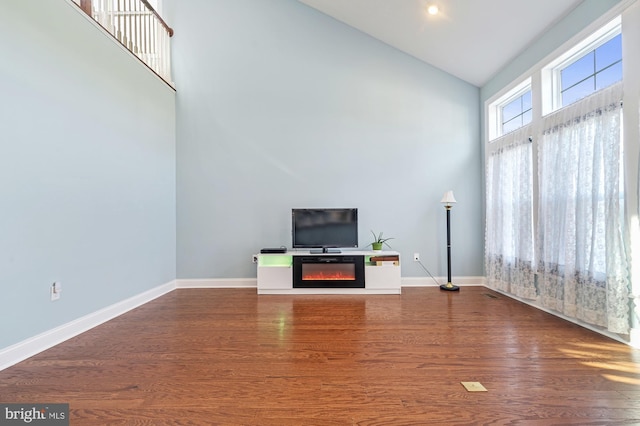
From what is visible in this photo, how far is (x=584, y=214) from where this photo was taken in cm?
247

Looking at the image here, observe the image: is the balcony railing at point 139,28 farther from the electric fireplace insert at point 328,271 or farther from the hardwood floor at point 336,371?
the electric fireplace insert at point 328,271

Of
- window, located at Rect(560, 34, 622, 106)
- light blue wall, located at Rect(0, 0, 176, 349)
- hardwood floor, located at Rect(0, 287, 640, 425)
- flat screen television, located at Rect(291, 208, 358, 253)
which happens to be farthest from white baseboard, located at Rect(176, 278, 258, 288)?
window, located at Rect(560, 34, 622, 106)

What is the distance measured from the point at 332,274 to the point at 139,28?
4.08 metres

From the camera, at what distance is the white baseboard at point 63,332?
1.97 m

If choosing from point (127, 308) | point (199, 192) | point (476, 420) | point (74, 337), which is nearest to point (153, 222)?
point (199, 192)

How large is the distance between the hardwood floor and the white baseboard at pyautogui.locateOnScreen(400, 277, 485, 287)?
1.20 metres

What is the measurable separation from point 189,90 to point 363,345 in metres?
4.19

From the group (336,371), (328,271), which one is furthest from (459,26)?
(336,371)

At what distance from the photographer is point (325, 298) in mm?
3629

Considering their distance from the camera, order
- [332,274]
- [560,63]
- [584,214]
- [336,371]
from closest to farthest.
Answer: [336,371] → [584,214] → [560,63] → [332,274]

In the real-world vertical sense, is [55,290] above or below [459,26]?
below

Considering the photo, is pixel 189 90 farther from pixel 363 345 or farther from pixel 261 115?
pixel 363 345

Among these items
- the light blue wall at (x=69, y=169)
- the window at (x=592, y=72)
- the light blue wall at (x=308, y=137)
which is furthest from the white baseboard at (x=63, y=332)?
the window at (x=592, y=72)

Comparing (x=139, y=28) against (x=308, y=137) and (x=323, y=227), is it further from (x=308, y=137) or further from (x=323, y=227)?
(x=323, y=227)
